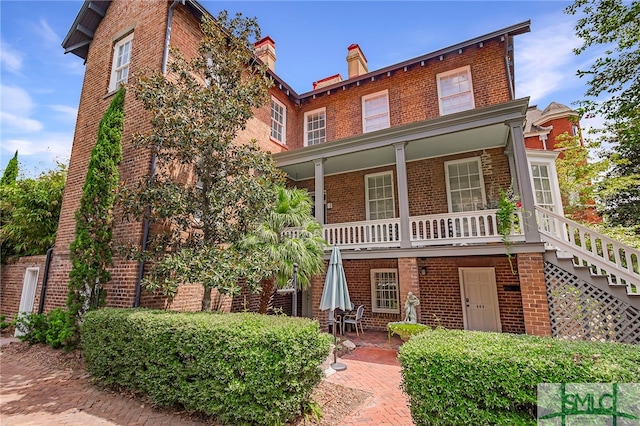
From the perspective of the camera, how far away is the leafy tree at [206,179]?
5.95 meters

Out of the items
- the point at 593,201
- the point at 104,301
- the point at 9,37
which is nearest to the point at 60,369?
the point at 104,301

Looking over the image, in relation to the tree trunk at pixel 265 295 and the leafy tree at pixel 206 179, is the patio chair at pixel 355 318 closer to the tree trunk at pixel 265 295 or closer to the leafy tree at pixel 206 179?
the tree trunk at pixel 265 295

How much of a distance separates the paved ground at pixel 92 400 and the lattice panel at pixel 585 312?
12.7 feet

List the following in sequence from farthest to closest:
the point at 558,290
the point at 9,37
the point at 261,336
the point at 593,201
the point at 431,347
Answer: the point at 593,201
the point at 9,37
the point at 558,290
the point at 261,336
the point at 431,347

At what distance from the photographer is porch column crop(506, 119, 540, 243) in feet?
23.2

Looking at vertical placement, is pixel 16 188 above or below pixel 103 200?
above

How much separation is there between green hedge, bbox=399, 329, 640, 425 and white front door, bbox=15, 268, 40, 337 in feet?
40.6

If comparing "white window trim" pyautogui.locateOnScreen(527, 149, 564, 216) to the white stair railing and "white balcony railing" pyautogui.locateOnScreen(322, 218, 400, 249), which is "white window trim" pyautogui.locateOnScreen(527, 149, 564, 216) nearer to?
the white stair railing

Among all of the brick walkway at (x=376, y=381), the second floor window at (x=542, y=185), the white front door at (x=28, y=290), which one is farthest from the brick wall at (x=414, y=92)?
the white front door at (x=28, y=290)

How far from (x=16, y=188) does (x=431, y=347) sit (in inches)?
589

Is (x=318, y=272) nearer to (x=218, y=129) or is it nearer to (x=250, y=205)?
(x=250, y=205)

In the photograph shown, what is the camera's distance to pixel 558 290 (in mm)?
6699

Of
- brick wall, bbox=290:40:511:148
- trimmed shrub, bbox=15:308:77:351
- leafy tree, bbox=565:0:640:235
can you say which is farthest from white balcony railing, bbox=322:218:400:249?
leafy tree, bbox=565:0:640:235

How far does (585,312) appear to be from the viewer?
255 inches
